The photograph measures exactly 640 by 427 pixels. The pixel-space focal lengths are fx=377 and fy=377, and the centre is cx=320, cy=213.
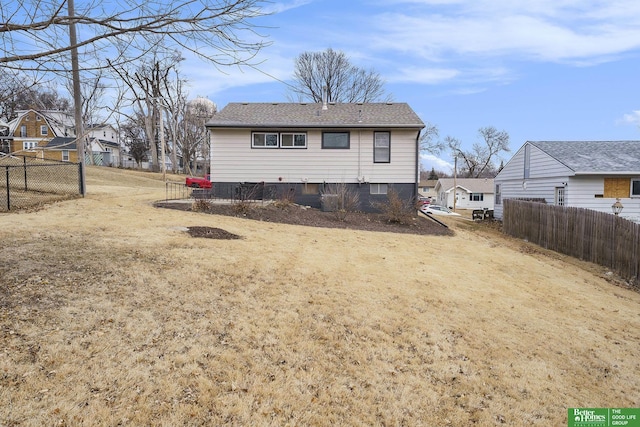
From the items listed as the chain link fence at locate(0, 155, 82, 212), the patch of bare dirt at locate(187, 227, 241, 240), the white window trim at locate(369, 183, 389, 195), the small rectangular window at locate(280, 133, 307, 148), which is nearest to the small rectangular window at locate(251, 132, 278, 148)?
the small rectangular window at locate(280, 133, 307, 148)

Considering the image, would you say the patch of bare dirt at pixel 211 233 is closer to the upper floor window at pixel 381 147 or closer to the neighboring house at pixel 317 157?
the neighboring house at pixel 317 157

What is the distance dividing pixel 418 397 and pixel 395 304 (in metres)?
2.32

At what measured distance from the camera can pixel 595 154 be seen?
2016 centimetres

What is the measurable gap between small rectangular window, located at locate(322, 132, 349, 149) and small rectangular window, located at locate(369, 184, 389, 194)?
2.14 m

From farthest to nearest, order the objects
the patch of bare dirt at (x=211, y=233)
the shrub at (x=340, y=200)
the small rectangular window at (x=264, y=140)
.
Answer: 1. the small rectangular window at (x=264, y=140)
2. the shrub at (x=340, y=200)
3. the patch of bare dirt at (x=211, y=233)

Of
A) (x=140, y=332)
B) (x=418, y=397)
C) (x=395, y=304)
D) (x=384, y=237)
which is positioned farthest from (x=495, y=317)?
(x=384, y=237)

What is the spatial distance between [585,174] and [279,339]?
1934 cm

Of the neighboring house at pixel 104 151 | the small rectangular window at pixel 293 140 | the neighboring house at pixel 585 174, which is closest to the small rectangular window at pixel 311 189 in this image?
the small rectangular window at pixel 293 140

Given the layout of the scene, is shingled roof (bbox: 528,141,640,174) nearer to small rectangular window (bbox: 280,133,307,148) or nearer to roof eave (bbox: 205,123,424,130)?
roof eave (bbox: 205,123,424,130)

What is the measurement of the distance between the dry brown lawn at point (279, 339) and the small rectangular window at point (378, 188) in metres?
9.01

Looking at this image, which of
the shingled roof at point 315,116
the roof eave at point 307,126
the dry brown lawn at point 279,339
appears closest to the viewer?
the dry brown lawn at point 279,339

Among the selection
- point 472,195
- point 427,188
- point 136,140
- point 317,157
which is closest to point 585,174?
point 317,157

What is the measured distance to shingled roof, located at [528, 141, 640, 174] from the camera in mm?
18281

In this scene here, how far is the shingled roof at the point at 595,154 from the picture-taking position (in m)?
18.3
